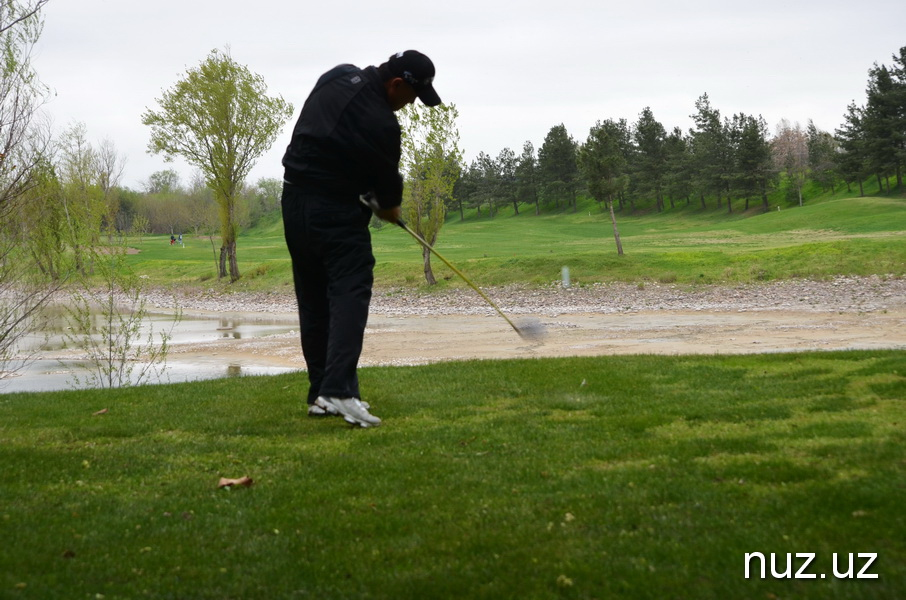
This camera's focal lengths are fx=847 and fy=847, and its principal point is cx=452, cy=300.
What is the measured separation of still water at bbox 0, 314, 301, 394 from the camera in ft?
49.6

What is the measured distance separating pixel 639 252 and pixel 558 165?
186 feet

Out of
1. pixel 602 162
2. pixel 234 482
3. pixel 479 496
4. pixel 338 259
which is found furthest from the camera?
pixel 602 162

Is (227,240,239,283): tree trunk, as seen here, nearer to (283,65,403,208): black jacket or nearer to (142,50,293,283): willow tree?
(142,50,293,283): willow tree

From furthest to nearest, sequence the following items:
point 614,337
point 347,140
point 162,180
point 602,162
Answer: point 162,180 < point 602,162 < point 614,337 < point 347,140

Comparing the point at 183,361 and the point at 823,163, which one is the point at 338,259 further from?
the point at 823,163

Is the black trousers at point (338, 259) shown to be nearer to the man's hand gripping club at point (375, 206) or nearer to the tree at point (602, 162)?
the man's hand gripping club at point (375, 206)

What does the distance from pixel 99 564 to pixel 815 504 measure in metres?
3.09

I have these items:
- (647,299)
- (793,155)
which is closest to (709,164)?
(793,155)

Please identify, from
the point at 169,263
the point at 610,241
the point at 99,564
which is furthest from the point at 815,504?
the point at 169,263

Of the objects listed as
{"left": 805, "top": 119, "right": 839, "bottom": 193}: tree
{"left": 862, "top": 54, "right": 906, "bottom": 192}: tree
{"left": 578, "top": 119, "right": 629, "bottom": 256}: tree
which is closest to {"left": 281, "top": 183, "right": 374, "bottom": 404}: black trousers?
{"left": 578, "top": 119, "right": 629, "bottom": 256}: tree

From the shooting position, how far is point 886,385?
6.45m

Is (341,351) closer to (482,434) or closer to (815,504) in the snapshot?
(482,434)

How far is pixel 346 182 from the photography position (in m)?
6.34

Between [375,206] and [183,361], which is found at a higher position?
[375,206]
